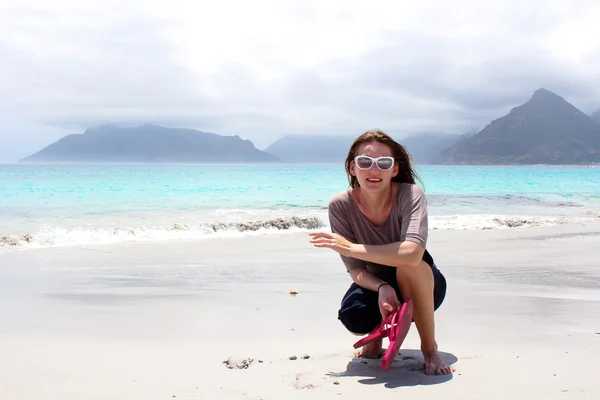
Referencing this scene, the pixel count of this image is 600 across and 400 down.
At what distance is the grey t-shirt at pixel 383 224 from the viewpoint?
131 inches

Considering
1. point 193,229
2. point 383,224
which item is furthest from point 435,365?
point 193,229

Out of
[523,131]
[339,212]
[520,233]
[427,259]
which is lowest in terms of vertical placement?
[520,233]

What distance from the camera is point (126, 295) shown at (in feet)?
19.0

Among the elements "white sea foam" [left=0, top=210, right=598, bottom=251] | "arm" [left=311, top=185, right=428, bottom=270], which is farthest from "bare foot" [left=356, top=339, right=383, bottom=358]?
"white sea foam" [left=0, top=210, right=598, bottom=251]

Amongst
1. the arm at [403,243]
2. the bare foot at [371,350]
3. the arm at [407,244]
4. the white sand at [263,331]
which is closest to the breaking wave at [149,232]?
the white sand at [263,331]

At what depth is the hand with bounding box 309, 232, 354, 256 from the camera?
331 centimetres

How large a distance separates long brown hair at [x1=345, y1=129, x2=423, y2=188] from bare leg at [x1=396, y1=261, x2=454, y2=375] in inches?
22.9

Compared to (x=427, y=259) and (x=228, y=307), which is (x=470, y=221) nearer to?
(x=228, y=307)

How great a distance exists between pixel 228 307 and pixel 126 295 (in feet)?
4.09

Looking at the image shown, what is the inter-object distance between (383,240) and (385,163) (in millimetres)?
484

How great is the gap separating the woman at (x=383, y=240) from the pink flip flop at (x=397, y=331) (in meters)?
0.06

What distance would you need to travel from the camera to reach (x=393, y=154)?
11.6 feet

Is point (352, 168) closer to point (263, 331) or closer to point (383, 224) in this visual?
point (383, 224)

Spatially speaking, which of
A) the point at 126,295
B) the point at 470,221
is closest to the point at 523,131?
the point at 470,221
